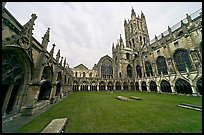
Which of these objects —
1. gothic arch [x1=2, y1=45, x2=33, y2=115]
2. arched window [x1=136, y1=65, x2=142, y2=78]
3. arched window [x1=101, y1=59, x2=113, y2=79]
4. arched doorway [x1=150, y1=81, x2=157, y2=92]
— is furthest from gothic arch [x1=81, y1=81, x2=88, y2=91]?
gothic arch [x1=2, y1=45, x2=33, y2=115]

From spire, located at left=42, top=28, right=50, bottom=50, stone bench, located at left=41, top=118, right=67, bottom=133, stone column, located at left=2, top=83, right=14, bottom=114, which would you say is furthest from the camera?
spire, located at left=42, top=28, right=50, bottom=50

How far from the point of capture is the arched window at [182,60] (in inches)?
862

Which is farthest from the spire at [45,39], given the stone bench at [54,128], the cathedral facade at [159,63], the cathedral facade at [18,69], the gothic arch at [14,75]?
the cathedral facade at [159,63]

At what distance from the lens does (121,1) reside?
444 centimetres

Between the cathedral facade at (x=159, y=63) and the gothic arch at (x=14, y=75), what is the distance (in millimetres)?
28076

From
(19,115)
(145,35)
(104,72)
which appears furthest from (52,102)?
(145,35)

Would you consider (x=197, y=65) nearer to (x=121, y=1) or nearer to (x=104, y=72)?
(x=121, y=1)

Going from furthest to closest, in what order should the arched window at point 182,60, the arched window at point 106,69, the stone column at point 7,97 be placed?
1. the arched window at point 106,69
2. the arched window at point 182,60
3. the stone column at point 7,97

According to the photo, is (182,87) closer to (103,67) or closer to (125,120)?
→ (125,120)

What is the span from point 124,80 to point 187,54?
2341 cm

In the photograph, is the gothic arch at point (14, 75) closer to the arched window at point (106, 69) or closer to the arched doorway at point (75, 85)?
the arched doorway at point (75, 85)

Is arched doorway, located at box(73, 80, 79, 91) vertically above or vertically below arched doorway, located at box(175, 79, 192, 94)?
below

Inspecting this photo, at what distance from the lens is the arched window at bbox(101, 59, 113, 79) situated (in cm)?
5171

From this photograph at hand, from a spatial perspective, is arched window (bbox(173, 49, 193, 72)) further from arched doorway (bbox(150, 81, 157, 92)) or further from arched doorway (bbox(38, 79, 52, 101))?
arched doorway (bbox(38, 79, 52, 101))
